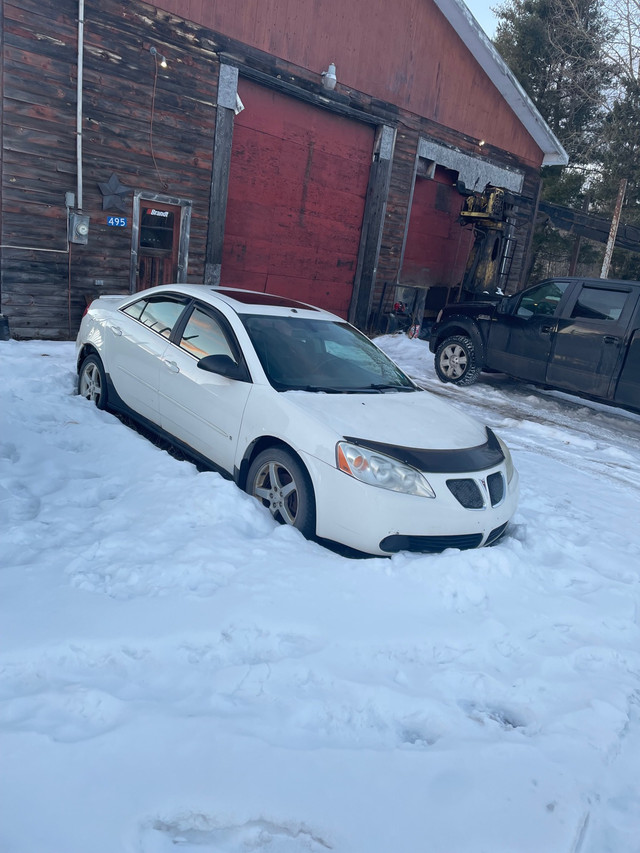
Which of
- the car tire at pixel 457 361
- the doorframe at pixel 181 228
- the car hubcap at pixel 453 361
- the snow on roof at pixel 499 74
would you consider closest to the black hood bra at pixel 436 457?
the car tire at pixel 457 361

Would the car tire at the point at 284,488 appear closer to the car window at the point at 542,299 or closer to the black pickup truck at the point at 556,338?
the black pickup truck at the point at 556,338

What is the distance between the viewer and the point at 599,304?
27.7ft

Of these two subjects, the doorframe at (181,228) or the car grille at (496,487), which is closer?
the car grille at (496,487)

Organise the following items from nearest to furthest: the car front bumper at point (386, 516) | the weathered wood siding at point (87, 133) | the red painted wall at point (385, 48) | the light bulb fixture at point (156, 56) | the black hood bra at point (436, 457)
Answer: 1. the car front bumper at point (386, 516)
2. the black hood bra at point (436, 457)
3. the weathered wood siding at point (87, 133)
4. the light bulb fixture at point (156, 56)
5. the red painted wall at point (385, 48)

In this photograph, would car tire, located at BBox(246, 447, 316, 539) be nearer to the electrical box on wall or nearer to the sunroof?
the sunroof

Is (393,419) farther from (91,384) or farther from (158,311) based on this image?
(91,384)

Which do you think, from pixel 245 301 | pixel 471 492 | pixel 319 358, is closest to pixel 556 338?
pixel 319 358

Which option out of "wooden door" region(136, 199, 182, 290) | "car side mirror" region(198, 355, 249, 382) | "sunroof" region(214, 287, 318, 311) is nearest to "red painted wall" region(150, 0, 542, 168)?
"wooden door" region(136, 199, 182, 290)

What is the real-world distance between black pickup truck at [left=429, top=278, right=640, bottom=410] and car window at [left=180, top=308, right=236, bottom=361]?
5.55 metres

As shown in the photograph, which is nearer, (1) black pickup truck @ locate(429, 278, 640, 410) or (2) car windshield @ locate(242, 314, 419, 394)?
(2) car windshield @ locate(242, 314, 419, 394)

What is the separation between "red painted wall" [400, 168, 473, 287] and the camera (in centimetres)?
Answer: 1497

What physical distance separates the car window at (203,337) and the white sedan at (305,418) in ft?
0.04

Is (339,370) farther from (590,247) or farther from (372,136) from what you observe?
(590,247)

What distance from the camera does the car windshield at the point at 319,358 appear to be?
15.0 feet
